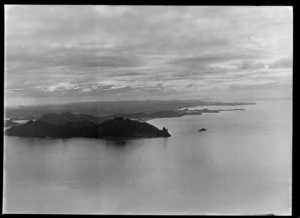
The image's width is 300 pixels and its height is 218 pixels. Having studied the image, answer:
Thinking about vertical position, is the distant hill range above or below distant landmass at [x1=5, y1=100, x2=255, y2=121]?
below

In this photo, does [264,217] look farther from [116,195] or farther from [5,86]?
[5,86]

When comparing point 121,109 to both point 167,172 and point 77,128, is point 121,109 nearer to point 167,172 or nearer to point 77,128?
point 77,128

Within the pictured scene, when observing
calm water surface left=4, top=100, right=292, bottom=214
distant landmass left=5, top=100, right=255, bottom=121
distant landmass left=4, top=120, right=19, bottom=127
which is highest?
distant landmass left=5, top=100, right=255, bottom=121

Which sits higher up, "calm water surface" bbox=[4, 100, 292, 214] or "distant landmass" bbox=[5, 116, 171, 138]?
"distant landmass" bbox=[5, 116, 171, 138]

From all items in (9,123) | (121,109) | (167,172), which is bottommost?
(167,172)

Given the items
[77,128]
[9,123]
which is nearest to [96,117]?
[77,128]

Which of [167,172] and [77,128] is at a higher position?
[77,128]
